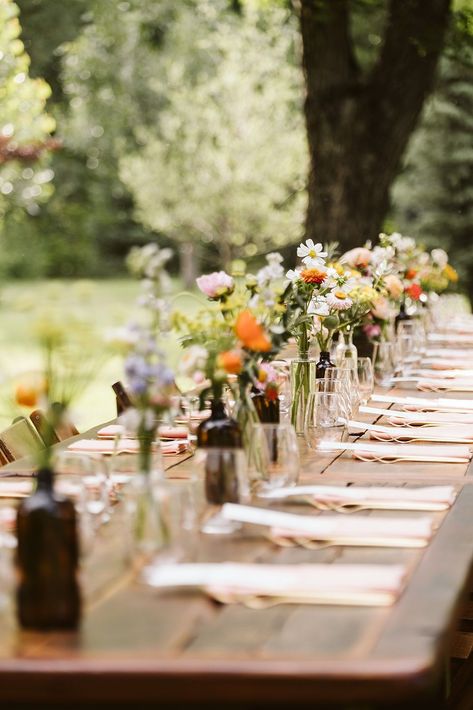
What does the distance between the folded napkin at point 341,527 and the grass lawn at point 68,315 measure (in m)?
0.38

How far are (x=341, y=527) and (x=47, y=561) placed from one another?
644mm

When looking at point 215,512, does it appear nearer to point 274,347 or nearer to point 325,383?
point 274,347

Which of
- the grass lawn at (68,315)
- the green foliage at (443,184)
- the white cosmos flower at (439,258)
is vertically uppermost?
the green foliage at (443,184)

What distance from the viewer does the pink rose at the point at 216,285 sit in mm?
2762

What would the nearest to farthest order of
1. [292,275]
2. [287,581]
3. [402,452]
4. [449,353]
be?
[287,581] < [402,452] < [292,275] < [449,353]

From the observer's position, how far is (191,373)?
2381 mm

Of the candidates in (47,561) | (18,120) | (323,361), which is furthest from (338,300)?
(18,120)


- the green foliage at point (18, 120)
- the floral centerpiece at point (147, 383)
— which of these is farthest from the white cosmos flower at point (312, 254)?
the green foliage at point (18, 120)

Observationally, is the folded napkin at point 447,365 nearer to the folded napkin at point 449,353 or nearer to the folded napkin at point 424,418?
the folded napkin at point 449,353

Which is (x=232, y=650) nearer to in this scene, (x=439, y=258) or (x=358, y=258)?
(x=358, y=258)

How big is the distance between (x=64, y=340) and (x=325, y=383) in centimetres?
148

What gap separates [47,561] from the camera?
181 centimetres

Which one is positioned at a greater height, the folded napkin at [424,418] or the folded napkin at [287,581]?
the folded napkin at [424,418]

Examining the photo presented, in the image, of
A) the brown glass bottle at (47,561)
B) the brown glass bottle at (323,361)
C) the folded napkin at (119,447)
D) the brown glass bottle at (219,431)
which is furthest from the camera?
the brown glass bottle at (323,361)
